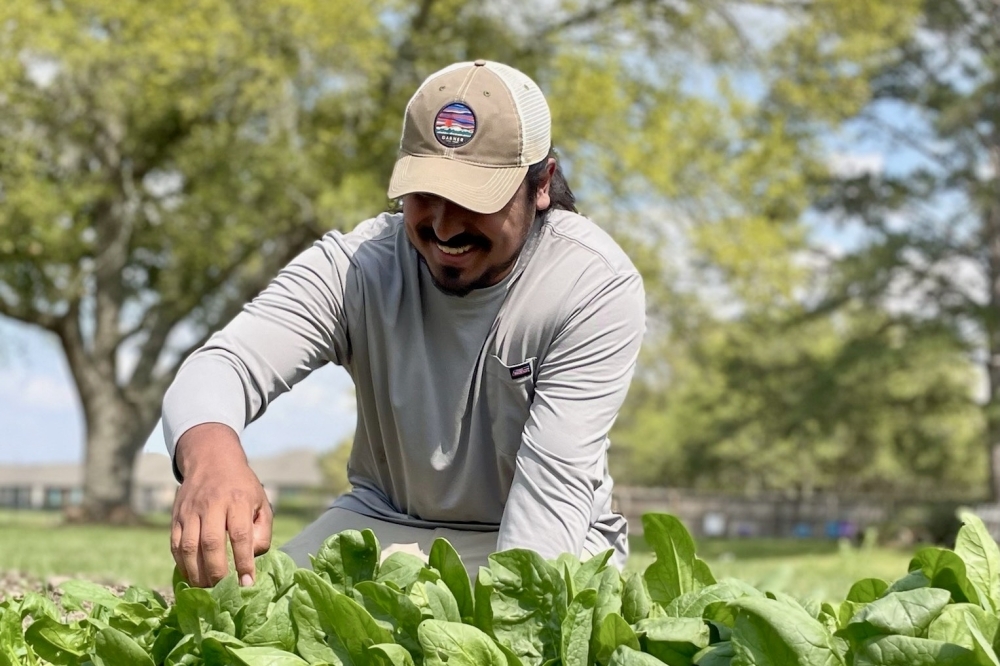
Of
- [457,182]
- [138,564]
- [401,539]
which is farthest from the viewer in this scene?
[138,564]

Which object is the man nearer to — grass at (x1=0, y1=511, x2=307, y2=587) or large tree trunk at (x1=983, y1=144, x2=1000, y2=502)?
grass at (x1=0, y1=511, x2=307, y2=587)

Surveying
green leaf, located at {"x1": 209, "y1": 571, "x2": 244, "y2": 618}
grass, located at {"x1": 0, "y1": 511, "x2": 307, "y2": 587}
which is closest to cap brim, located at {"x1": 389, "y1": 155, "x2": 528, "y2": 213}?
green leaf, located at {"x1": 209, "y1": 571, "x2": 244, "y2": 618}

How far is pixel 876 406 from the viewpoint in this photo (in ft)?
81.9

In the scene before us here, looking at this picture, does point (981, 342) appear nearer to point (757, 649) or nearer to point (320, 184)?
point (320, 184)

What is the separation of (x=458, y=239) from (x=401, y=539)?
77cm

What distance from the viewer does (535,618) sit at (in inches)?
53.2

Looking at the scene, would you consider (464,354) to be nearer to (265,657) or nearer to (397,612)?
(397,612)

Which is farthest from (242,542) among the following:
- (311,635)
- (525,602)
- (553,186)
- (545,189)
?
(553,186)

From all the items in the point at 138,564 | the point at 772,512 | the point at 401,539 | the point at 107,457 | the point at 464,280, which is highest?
the point at 464,280

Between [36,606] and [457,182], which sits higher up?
[457,182]

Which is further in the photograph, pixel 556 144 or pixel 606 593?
pixel 556 144

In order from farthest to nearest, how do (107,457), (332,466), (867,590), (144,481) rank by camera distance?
(332,466)
(144,481)
(107,457)
(867,590)

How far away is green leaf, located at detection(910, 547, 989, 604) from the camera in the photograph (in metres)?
1.35

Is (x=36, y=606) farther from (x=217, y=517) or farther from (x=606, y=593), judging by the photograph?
(x=606, y=593)
